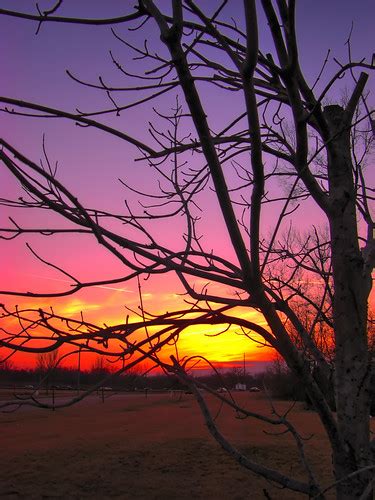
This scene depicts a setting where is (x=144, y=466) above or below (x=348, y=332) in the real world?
below

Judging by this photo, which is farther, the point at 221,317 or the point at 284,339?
the point at 221,317

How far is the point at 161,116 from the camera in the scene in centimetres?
346

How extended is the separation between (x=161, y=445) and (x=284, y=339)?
11493 mm

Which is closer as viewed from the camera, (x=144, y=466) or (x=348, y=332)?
(x=348, y=332)

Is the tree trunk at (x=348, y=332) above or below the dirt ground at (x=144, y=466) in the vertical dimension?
above

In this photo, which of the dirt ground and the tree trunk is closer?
the tree trunk

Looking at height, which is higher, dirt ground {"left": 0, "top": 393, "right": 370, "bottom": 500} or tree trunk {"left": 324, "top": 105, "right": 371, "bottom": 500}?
tree trunk {"left": 324, "top": 105, "right": 371, "bottom": 500}

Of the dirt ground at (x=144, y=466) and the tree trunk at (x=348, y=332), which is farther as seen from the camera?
the dirt ground at (x=144, y=466)

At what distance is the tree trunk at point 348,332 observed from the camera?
2479 millimetres

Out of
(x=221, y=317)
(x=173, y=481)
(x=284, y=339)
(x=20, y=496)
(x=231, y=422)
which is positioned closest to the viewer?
(x=284, y=339)

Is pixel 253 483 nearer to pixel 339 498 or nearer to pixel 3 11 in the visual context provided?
pixel 339 498

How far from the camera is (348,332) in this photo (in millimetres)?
Result: 2629

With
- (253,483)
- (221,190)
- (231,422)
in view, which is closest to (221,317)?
(221,190)

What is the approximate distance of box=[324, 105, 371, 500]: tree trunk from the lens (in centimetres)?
248
